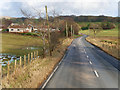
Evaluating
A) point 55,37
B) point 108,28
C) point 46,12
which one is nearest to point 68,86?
Result: point 46,12

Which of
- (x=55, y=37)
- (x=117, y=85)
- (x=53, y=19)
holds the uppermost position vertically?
(x=53, y=19)

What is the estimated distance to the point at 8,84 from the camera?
316 inches

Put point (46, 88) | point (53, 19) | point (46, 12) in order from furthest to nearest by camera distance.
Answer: point (53, 19)
point (46, 12)
point (46, 88)

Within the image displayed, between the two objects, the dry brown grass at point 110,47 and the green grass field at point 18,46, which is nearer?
the dry brown grass at point 110,47

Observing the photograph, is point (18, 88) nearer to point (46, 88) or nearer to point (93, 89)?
point (46, 88)

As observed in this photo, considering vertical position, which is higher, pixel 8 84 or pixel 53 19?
pixel 53 19

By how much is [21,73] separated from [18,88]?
269 centimetres

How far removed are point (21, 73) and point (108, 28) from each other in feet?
467

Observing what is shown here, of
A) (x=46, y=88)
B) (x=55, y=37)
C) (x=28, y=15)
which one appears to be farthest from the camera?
(x=55, y=37)

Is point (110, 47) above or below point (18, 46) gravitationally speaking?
below

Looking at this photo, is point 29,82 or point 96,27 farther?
point 96,27

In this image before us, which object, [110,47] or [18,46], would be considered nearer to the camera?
[110,47]

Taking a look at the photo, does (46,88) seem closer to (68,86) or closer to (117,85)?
(68,86)

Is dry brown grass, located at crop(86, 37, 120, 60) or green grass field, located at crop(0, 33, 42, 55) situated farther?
green grass field, located at crop(0, 33, 42, 55)
